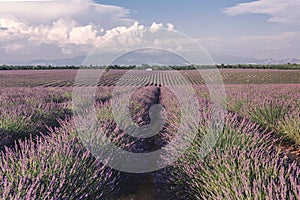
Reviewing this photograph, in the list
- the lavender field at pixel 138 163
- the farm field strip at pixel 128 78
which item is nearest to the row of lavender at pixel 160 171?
the lavender field at pixel 138 163

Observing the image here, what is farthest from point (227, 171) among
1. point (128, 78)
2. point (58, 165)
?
point (128, 78)

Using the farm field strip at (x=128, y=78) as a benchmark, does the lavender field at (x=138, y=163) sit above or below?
above

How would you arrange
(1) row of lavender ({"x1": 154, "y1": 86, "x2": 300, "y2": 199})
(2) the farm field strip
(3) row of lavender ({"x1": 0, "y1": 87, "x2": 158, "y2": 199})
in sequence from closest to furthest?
(3) row of lavender ({"x1": 0, "y1": 87, "x2": 158, "y2": 199})
(1) row of lavender ({"x1": 154, "y1": 86, "x2": 300, "y2": 199})
(2) the farm field strip

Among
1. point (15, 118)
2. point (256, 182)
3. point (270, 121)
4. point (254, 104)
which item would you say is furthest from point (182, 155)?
point (254, 104)

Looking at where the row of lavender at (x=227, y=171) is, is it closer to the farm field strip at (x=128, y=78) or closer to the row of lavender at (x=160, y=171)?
the row of lavender at (x=160, y=171)

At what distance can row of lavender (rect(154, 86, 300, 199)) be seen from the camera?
2750 millimetres

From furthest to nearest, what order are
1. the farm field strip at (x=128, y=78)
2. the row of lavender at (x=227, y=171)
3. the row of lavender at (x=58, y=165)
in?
the farm field strip at (x=128, y=78) < the row of lavender at (x=227, y=171) < the row of lavender at (x=58, y=165)

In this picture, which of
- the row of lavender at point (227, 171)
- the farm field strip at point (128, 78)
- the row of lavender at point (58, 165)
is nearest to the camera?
the row of lavender at point (58, 165)

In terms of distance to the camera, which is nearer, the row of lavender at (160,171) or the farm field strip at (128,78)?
the row of lavender at (160,171)

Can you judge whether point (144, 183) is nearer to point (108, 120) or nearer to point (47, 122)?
point (108, 120)

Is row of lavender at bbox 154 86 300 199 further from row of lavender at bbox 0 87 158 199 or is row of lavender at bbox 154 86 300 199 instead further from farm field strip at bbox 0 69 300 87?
farm field strip at bbox 0 69 300 87

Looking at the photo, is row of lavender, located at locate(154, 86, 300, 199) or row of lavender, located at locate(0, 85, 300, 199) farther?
row of lavender, located at locate(154, 86, 300, 199)

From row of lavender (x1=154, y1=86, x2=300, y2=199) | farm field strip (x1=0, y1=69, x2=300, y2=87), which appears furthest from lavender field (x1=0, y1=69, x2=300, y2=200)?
farm field strip (x1=0, y1=69, x2=300, y2=87)

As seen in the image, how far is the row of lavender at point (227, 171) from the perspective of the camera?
9.02ft
